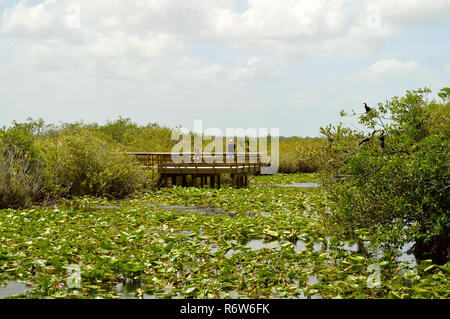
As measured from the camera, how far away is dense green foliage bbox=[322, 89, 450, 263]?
25.9 ft

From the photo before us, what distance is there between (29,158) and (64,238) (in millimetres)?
7244

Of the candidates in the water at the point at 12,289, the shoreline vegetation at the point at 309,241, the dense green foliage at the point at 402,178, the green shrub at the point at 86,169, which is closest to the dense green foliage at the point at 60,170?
the green shrub at the point at 86,169

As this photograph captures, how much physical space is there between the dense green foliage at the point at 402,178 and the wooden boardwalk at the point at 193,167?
43.7 feet

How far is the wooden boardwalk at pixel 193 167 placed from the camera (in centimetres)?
2297

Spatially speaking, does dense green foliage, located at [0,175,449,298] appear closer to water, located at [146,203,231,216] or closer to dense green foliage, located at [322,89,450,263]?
dense green foliage, located at [322,89,450,263]

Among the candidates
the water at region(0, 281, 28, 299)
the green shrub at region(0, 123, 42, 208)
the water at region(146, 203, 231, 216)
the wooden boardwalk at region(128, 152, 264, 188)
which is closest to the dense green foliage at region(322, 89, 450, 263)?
the water at region(0, 281, 28, 299)

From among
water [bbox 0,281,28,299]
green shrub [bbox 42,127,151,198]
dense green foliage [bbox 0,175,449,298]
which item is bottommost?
water [bbox 0,281,28,299]

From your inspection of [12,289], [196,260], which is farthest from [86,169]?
[12,289]

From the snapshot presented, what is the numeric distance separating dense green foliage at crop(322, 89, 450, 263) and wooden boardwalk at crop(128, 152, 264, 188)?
13330 millimetres

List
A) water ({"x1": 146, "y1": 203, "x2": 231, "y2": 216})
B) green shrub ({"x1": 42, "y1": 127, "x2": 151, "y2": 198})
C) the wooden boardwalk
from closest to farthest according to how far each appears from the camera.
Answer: water ({"x1": 146, "y1": 203, "x2": 231, "y2": 216}) → green shrub ({"x1": 42, "y1": 127, "x2": 151, "y2": 198}) → the wooden boardwalk

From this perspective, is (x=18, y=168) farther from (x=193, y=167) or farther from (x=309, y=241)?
(x=309, y=241)

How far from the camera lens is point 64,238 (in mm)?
10234
